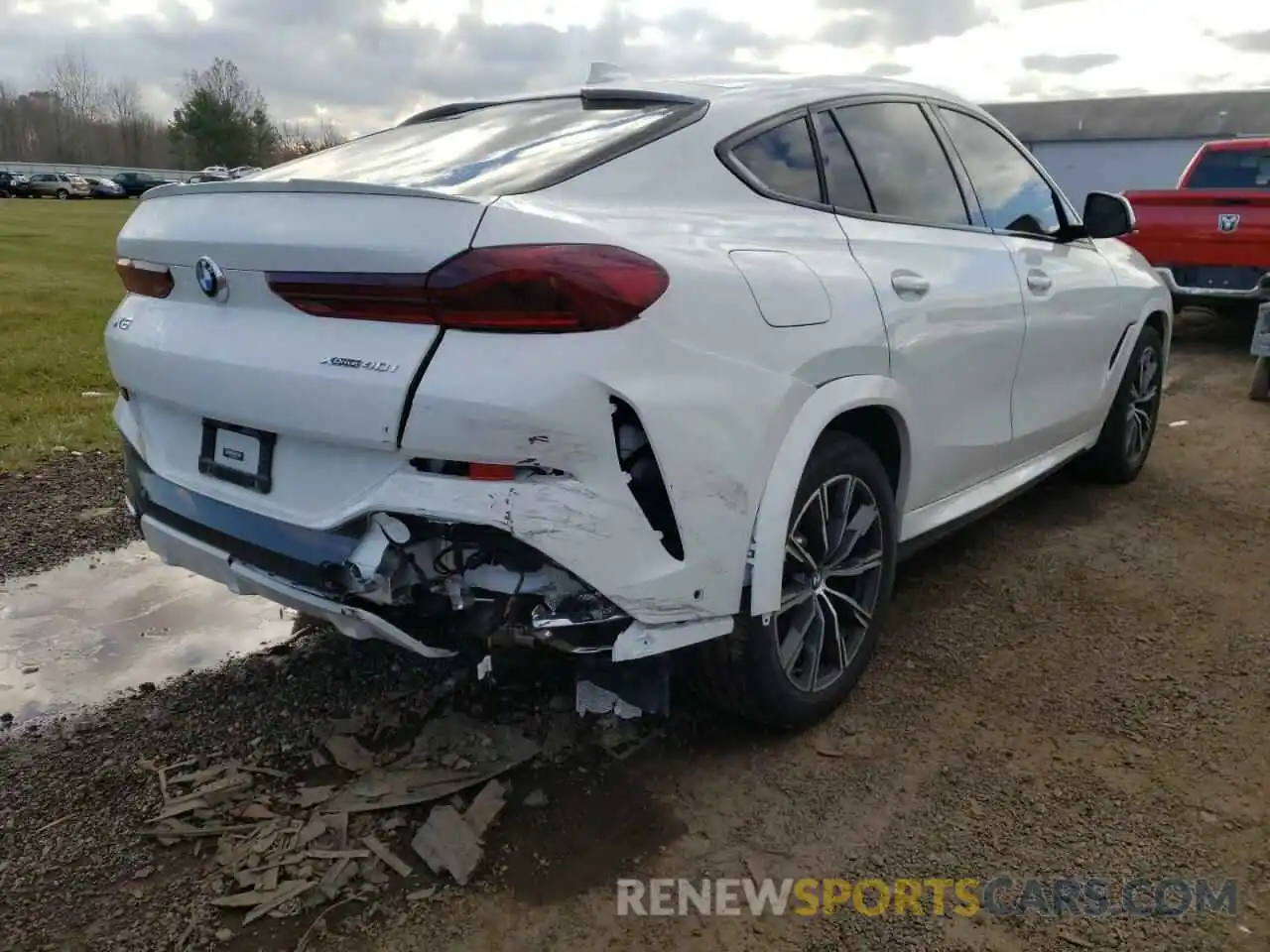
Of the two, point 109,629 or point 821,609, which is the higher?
point 821,609

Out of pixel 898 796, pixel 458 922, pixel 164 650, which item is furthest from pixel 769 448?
pixel 164 650

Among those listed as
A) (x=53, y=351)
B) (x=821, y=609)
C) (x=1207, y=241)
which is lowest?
(x=53, y=351)

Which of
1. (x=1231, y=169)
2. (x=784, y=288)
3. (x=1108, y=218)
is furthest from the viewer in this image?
(x=1231, y=169)

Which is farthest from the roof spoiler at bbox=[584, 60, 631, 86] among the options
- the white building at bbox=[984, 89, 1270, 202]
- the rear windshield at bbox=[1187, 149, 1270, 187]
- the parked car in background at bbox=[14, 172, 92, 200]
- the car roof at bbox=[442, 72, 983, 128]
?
the parked car in background at bbox=[14, 172, 92, 200]

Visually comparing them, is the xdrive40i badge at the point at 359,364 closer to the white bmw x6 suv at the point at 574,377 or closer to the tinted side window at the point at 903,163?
the white bmw x6 suv at the point at 574,377

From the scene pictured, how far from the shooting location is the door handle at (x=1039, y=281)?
379 centimetres

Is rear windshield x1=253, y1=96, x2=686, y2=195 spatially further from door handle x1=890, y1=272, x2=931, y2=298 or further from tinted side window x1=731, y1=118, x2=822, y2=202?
door handle x1=890, y1=272, x2=931, y2=298

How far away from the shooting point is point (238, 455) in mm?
2473

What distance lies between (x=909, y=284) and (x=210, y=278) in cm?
192

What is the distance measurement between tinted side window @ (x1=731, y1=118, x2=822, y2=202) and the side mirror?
1.92 m

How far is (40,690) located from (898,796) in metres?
2.57

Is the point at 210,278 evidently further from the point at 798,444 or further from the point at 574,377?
the point at 798,444

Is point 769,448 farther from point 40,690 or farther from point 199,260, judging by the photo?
point 40,690
